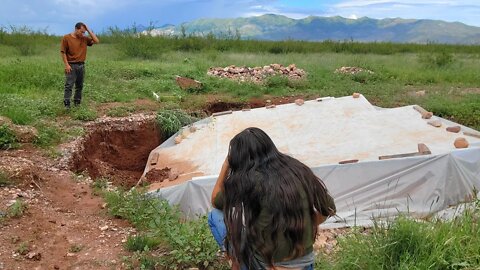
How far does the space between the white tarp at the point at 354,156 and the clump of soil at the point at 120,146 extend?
671 mm

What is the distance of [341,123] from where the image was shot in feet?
19.6

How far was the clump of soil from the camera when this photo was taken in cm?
Result: 631

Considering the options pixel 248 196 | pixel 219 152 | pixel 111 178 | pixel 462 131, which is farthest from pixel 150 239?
pixel 462 131

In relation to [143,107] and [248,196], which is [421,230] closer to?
[248,196]

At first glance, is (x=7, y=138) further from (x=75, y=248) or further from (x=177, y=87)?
(x=177, y=87)

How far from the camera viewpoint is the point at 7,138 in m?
5.57

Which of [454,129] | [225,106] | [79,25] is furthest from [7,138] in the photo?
[454,129]

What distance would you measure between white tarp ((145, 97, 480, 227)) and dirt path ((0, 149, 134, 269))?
0.80 m

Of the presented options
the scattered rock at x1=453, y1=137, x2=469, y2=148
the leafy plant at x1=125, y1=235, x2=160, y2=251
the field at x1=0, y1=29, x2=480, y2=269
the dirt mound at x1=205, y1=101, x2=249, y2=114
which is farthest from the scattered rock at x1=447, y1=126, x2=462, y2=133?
the dirt mound at x1=205, y1=101, x2=249, y2=114

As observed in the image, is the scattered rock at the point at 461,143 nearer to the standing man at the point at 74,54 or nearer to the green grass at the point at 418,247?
the green grass at the point at 418,247

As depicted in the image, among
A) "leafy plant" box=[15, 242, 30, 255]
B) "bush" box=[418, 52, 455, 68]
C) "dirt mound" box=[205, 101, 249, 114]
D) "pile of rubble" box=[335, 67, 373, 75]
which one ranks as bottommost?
"leafy plant" box=[15, 242, 30, 255]

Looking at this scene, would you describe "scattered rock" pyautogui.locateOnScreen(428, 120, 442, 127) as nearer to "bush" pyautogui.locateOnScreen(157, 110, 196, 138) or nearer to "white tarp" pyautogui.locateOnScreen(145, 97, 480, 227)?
"white tarp" pyautogui.locateOnScreen(145, 97, 480, 227)

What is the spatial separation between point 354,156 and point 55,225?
119 inches

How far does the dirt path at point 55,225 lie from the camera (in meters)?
3.34
